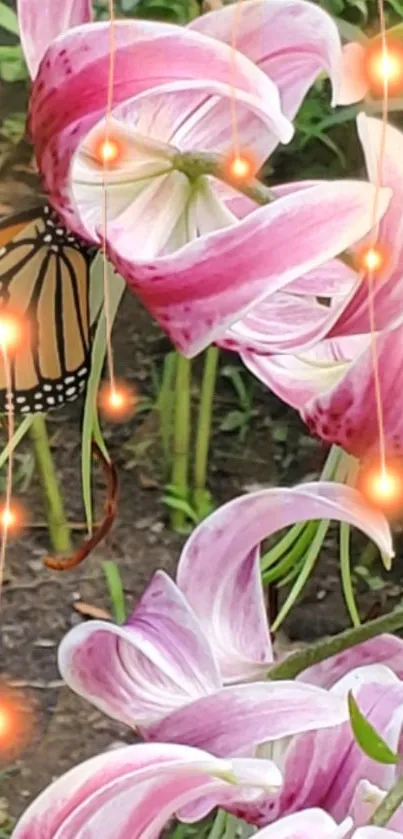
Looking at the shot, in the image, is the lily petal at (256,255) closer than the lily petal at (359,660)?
Yes

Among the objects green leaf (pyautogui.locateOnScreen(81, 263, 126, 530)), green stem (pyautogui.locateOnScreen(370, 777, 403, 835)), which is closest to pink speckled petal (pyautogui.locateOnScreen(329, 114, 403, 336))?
green leaf (pyautogui.locateOnScreen(81, 263, 126, 530))

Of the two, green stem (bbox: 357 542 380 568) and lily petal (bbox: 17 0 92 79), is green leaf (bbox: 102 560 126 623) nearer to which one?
green stem (bbox: 357 542 380 568)

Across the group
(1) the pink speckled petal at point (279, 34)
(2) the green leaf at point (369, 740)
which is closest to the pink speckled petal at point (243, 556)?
(2) the green leaf at point (369, 740)

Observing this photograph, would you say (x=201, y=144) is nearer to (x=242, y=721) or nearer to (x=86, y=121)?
(x=86, y=121)

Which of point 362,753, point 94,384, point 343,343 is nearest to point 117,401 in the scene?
point 94,384

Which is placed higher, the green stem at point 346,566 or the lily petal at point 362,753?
the green stem at point 346,566

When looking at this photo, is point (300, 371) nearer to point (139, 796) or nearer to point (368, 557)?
point (368, 557)

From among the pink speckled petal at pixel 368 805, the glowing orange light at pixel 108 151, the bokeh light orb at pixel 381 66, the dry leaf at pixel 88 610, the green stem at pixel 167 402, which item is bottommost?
the pink speckled petal at pixel 368 805

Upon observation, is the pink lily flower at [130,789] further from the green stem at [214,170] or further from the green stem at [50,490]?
the green stem at [214,170]
